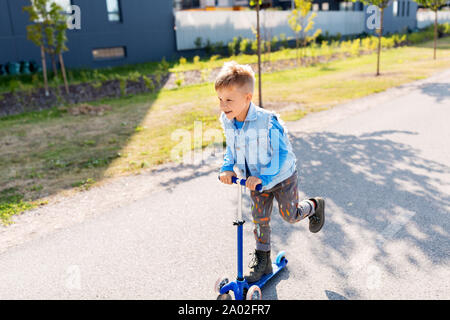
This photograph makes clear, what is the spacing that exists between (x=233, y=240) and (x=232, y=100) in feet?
5.85

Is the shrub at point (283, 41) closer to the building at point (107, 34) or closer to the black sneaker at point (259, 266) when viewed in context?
the building at point (107, 34)

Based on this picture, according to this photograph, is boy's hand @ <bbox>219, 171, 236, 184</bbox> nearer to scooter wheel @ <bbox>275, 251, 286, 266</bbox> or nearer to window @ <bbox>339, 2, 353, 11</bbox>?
scooter wheel @ <bbox>275, 251, 286, 266</bbox>

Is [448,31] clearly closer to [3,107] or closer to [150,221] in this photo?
[3,107]

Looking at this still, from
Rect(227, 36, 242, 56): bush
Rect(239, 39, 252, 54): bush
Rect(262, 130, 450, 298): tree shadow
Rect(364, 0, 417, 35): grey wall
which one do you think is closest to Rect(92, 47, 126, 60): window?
Rect(227, 36, 242, 56): bush

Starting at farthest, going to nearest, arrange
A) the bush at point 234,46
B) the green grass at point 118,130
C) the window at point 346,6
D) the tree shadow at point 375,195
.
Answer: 1. the window at point 346,6
2. the bush at point 234,46
3. the green grass at point 118,130
4. the tree shadow at point 375,195

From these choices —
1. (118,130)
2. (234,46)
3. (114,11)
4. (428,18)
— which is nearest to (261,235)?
(118,130)

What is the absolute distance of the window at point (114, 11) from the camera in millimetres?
19281

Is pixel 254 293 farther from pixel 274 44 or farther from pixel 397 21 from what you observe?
pixel 397 21

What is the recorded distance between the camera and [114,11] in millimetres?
19562

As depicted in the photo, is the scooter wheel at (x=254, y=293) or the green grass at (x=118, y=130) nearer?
the scooter wheel at (x=254, y=293)

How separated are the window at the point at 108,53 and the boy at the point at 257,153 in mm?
17584

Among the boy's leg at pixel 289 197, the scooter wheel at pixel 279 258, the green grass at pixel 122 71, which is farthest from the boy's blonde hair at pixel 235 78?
the green grass at pixel 122 71

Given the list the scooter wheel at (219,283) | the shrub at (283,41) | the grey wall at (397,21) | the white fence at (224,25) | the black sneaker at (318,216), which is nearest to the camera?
the scooter wheel at (219,283)

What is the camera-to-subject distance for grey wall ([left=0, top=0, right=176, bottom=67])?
640 inches
